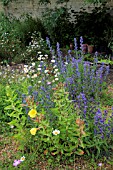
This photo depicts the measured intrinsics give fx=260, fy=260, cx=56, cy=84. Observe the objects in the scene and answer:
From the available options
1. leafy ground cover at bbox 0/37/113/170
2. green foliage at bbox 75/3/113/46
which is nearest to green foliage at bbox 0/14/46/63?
green foliage at bbox 75/3/113/46

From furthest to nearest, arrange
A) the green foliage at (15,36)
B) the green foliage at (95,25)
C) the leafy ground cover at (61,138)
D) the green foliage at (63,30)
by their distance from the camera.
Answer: the green foliage at (63,30)
the green foliage at (95,25)
the green foliage at (15,36)
the leafy ground cover at (61,138)

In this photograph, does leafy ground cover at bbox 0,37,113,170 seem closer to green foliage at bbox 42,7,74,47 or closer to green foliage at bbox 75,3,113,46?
green foliage at bbox 75,3,113,46

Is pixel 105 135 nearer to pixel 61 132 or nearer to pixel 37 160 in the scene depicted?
pixel 61 132

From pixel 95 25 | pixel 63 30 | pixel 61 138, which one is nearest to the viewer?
pixel 61 138

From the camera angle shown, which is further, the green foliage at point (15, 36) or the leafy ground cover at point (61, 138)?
the green foliage at point (15, 36)

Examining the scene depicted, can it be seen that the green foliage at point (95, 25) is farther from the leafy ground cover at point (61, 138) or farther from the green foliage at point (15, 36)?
the leafy ground cover at point (61, 138)

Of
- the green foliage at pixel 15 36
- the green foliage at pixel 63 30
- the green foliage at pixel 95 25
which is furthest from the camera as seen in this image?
the green foliage at pixel 63 30

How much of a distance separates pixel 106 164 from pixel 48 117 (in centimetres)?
72

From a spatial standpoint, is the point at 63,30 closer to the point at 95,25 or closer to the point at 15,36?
the point at 95,25

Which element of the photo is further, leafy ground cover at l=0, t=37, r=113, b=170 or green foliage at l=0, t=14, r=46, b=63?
green foliage at l=0, t=14, r=46, b=63

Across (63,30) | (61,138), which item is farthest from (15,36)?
(61,138)

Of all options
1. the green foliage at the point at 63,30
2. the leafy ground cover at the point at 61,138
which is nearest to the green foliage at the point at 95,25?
the green foliage at the point at 63,30

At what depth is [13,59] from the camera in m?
6.34

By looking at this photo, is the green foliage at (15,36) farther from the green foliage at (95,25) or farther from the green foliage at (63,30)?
the green foliage at (95,25)
